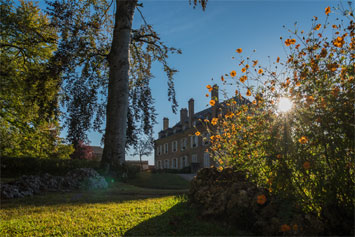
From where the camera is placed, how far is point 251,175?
369 centimetres

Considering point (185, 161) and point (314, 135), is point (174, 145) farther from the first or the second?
point (314, 135)

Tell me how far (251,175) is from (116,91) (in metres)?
7.99

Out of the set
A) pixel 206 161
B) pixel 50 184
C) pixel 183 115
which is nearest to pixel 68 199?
pixel 50 184

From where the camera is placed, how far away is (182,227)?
3246mm

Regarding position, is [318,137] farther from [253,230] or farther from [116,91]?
[116,91]

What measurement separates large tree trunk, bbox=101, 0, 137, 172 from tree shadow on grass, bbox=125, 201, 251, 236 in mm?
6710

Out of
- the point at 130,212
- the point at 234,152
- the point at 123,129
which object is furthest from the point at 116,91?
the point at 234,152

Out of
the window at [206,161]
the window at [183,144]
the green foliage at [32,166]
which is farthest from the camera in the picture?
the window at [183,144]

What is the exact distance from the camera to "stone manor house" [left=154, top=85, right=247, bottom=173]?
30.9m

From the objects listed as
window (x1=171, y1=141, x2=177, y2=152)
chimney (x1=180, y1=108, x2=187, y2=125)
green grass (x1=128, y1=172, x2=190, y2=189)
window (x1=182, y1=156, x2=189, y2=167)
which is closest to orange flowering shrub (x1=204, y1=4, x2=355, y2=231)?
green grass (x1=128, y1=172, x2=190, y2=189)

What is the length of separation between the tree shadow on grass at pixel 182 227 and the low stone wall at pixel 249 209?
0.48 feet

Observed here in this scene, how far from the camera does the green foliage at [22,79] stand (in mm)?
12812

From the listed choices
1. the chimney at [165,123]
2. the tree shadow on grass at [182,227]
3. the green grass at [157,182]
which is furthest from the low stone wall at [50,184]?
the chimney at [165,123]

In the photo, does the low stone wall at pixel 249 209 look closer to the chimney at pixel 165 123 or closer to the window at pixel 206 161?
the window at pixel 206 161
